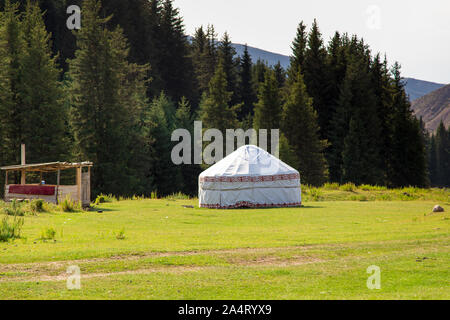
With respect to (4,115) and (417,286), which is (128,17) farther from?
(417,286)

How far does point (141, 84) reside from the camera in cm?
4825

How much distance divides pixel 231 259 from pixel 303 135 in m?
35.3

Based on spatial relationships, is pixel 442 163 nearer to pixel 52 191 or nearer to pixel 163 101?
pixel 163 101

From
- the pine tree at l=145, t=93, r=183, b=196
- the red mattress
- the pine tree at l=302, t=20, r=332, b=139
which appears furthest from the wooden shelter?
the pine tree at l=302, t=20, r=332, b=139

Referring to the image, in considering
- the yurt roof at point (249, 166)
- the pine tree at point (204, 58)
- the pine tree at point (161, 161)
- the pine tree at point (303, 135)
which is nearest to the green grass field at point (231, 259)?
the yurt roof at point (249, 166)

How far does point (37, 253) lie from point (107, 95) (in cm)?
2985

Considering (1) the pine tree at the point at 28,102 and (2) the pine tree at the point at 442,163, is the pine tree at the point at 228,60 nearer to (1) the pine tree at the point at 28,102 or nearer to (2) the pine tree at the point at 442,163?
(1) the pine tree at the point at 28,102

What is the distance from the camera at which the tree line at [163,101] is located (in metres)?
35.2

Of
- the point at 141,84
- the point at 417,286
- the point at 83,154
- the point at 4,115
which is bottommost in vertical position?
the point at 417,286

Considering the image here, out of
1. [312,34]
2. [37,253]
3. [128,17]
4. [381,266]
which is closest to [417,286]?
[381,266]

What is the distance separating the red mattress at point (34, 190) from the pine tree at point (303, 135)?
25.0 meters

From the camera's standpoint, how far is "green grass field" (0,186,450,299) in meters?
6.84

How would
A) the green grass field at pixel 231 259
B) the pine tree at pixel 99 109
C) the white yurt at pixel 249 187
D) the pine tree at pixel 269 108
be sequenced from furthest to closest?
the pine tree at pixel 269 108 → the pine tree at pixel 99 109 → the white yurt at pixel 249 187 → the green grass field at pixel 231 259

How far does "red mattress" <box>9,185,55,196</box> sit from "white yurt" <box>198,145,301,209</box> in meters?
6.40
